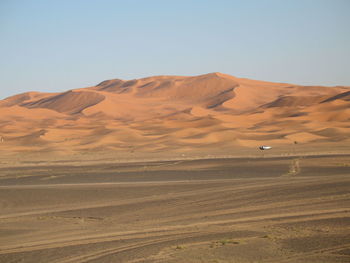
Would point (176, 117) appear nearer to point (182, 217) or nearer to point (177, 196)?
point (177, 196)

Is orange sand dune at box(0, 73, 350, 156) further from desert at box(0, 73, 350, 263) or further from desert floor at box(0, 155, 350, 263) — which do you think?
desert floor at box(0, 155, 350, 263)

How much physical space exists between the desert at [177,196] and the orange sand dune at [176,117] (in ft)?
1.54

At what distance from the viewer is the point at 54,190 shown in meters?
22.0

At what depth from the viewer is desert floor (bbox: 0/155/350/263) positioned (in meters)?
10.7

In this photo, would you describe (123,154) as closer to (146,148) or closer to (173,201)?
(146,148)

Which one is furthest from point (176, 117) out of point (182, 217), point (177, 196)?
point (182, 217)

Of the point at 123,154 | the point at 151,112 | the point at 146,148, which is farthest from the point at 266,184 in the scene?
the point at 151,112

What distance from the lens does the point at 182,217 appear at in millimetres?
14539

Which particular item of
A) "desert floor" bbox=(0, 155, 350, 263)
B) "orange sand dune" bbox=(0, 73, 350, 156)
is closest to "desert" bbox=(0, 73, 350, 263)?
"desert floor" bbox=(0, 155, 350, 263)

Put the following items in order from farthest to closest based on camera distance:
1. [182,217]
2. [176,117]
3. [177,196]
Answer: [176,117]
[177,196]
[182,217]

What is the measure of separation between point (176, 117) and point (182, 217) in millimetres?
67389

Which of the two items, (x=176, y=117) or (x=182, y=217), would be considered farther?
(x=176, y=117)

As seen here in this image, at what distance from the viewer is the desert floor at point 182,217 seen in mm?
10680

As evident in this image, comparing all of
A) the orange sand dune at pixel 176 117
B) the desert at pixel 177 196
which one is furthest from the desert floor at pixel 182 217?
the orange sand dune at pixel 176 117
